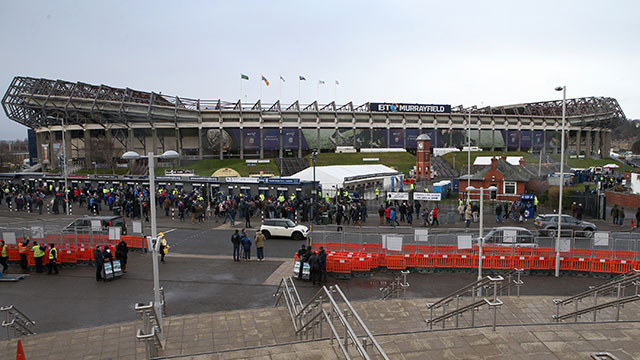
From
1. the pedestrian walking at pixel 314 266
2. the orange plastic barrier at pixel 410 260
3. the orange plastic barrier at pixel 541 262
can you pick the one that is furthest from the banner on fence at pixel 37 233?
the orange plastic barrier at pixel 541 262

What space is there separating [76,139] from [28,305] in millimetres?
80670

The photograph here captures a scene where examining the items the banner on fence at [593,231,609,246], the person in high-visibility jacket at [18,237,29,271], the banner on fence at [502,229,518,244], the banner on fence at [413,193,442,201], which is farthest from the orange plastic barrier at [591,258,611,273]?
the person in high-visibility jacket at [18,237,29,271]

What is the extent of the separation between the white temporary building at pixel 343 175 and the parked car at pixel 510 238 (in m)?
16.1

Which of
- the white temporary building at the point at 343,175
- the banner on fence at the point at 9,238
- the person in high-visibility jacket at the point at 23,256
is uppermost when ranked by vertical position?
the white temporary building at the point at 343,175

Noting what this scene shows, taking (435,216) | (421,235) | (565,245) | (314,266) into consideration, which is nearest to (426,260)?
(421,235)

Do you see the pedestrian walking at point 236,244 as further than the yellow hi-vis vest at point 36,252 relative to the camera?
Yes

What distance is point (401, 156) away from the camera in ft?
254

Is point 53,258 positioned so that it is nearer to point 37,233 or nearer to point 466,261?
point 37,233

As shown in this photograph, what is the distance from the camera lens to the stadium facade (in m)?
71.7

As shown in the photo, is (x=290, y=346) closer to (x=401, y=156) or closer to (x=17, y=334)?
(x=17, y=334)

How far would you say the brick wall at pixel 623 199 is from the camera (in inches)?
1316

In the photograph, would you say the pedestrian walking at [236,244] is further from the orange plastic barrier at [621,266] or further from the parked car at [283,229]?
the orange plastic barrier at [621,266]

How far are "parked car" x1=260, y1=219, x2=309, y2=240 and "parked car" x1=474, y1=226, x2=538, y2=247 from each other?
30.6 feet

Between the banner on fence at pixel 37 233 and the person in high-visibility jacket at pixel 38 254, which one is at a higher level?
the banner on fence at pixel 37 233
